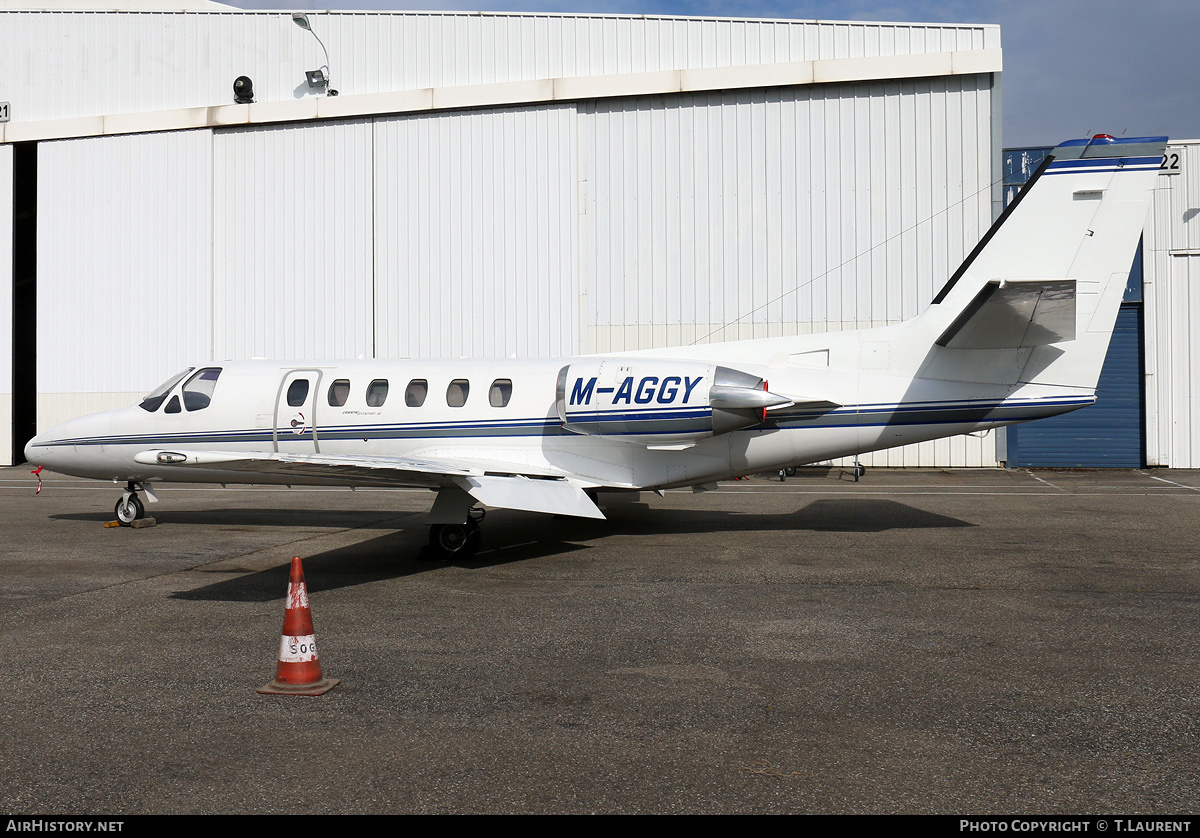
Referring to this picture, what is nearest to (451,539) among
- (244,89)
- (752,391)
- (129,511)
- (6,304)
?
(752,391)

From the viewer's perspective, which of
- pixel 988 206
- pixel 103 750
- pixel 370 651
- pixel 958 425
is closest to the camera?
pixel 103 750

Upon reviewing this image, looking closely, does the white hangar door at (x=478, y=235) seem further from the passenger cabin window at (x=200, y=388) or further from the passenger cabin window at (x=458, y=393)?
the passenger cabin window at (x=458, y=393)

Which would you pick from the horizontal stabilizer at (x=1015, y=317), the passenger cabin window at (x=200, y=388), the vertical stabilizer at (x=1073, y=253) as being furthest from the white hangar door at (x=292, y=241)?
the vertical stabilizer at (x=1073, y=253)

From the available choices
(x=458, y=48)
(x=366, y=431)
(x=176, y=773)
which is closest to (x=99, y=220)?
(x=458, y=48)

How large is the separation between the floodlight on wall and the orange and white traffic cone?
23116 mm

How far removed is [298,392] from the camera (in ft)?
42.7

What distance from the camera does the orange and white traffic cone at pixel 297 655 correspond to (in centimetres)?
595

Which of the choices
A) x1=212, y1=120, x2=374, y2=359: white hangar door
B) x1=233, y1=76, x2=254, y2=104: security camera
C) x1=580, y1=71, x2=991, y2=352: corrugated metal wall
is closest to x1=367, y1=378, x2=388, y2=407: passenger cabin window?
x1=580, y1=71, x2=991, y2=352: corrugated metal wall

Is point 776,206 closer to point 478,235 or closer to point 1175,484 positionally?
point 478,235

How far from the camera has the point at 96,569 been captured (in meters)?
10.5

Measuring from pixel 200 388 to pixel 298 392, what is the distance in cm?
166
